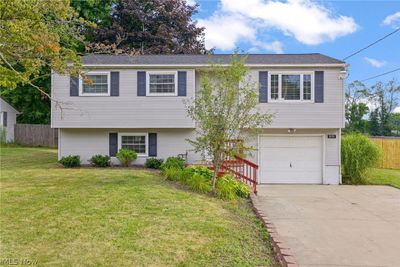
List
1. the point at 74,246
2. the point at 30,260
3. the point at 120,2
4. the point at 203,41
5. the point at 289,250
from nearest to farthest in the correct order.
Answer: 1. the point at 30,260
2. the point at 74,246
3. the point at 289,250
4. the point at 120,2
5. the point at 203,41

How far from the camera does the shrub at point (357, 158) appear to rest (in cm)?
1558

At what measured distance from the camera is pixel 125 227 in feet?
20.4

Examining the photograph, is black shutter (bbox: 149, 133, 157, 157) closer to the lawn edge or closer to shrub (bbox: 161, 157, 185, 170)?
shrub (bbox: 161, 157, 185, 170)

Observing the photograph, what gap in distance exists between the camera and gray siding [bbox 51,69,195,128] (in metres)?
15.2

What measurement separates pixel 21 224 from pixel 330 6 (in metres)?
13.7

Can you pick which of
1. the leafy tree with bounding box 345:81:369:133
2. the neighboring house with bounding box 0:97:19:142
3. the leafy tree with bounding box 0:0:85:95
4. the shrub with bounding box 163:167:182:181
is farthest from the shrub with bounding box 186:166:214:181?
the leafy tree with bounding box 345:81:369:133

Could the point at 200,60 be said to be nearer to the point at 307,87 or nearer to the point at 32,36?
the point at 307,87

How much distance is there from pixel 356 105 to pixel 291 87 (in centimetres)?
2974

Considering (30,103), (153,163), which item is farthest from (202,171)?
(30,103)

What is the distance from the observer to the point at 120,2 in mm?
27812

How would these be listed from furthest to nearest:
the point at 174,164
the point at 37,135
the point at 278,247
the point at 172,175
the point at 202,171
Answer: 1. the point at 37,135
2. the point at 174,164
3. the point at 172,175
4. the point at 202,171
5. the point at 278,247

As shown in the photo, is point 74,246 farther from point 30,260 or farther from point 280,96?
point 280,96

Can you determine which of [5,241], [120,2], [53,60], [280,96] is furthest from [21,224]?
[120,2]

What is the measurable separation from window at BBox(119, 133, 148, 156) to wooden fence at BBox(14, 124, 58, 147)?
14.4 meters
